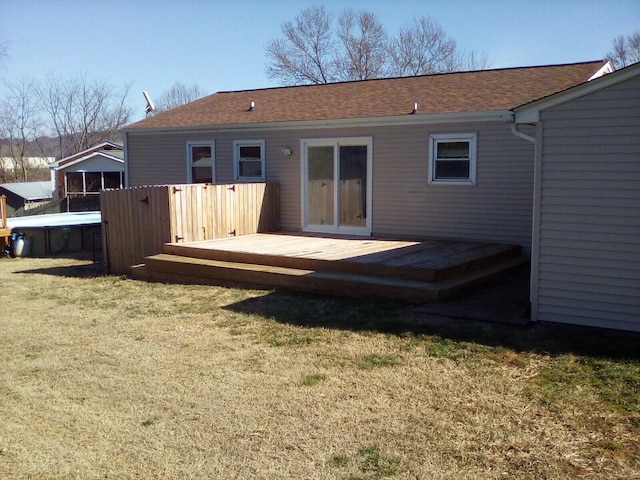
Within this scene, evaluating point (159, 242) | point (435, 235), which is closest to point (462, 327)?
point (435, 235)

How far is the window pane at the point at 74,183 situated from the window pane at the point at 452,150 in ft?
63.5

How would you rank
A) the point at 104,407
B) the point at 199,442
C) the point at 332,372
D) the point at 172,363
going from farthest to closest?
1. the point at 172,363
2. the point at 332,372
3. the point at 104,407
4. the point at 199,442

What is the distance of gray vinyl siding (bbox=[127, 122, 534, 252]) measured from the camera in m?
10.4

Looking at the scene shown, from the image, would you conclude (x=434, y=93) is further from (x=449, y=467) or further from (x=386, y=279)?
(x=449, y=467)

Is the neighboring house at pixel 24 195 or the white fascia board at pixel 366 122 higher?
the white fascia board at pixel 366 122

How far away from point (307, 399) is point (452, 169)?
7.12m

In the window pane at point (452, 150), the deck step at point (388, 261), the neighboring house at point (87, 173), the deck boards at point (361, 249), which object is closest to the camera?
the deck step at point (388, 261)

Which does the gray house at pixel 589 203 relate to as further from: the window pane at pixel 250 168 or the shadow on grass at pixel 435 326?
the window pane at pixel 250 168

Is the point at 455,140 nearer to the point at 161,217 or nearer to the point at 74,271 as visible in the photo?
the point at 161,217

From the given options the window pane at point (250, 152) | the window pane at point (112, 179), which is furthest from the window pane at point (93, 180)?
the window pane at point (250, 152)

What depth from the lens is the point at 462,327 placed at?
6520mm

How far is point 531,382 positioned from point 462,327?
154 centimetres

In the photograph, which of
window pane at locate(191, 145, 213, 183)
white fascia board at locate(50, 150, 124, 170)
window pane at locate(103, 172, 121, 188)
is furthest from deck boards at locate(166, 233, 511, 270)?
window pane at locate(103, 172, 121, 188)

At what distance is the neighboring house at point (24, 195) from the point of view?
2534cm
